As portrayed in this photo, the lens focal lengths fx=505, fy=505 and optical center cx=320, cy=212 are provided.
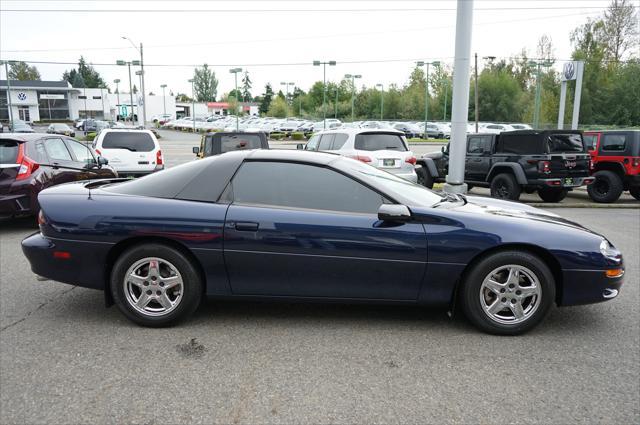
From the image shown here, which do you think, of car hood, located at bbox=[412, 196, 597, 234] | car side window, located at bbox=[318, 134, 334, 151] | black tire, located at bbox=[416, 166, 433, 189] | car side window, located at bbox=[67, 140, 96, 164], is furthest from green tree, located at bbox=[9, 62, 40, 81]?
car hood, located at bbox=[412, 196, 597, 234]

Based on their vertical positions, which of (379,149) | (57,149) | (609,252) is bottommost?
(609,252)

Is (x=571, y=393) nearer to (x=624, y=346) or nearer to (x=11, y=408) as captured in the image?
(x=624, y=346)

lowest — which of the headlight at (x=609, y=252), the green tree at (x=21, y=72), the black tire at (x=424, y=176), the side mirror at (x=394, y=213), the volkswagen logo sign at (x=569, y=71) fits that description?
the black tire at (x=424, y=176)

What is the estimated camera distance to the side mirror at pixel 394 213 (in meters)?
3.86

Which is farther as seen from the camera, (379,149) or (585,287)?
(379,149)

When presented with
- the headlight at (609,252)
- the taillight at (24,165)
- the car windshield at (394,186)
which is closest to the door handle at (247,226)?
the car windshield at (394,186)

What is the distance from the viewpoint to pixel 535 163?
11.4m

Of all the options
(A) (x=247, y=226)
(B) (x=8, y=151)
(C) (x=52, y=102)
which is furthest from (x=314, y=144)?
(C) (x=52, y=102)

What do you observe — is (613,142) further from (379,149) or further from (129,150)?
(129,150)

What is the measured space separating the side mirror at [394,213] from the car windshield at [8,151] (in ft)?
21.2

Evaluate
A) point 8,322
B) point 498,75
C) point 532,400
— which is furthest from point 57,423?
point 498,75

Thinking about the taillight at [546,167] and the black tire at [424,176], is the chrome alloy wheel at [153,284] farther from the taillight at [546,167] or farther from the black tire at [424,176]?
the black tire at [424,176]

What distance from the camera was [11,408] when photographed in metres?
2.91

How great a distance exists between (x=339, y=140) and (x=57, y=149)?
6178 mm
